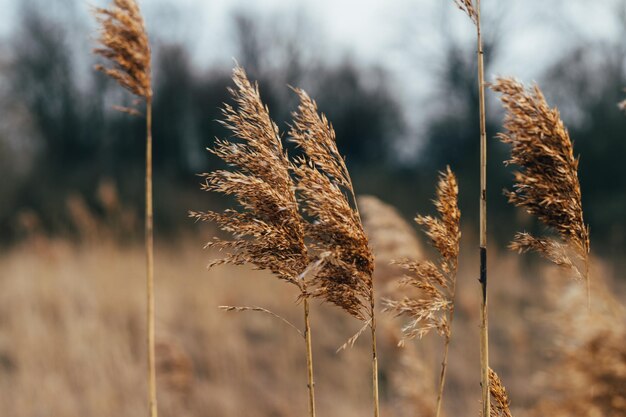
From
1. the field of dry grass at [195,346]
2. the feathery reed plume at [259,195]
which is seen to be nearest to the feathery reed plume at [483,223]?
the feathery reed plume at [259,195]

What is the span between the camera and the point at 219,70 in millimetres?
22938

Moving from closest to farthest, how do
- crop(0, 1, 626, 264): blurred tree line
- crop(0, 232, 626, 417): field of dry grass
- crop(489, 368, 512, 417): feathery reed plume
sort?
crop(489, 368, 512, 417): feathery reed plume
crop(0, 232, 626, 417): field of dry grass
crop(0, 1, 626, 264): blurred tree line

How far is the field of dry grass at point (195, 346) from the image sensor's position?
5871mm

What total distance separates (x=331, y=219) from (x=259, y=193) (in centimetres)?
17

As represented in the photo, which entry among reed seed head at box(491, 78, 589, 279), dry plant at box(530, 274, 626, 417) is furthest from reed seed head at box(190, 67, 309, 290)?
dry plant at box(530, 274, 626, 417)

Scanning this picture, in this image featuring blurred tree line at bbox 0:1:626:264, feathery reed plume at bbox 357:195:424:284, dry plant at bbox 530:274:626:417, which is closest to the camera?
dry plant at bbox 530:274:626:417

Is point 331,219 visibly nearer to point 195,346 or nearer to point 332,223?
point 332,223

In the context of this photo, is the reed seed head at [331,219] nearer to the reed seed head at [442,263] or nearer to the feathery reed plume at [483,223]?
the reed seed head at [442,263]

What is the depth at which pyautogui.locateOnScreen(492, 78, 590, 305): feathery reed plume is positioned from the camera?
1.32 meters

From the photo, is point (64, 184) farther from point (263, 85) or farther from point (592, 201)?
→ point (592, 201)

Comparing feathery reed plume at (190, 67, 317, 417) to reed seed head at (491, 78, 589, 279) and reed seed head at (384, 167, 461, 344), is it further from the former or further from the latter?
reed seed head at (491, 78, 589, 279)

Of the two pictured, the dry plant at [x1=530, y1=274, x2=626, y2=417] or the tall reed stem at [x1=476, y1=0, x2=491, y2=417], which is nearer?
the tall reed stem at [x1=476, y1=0, x2=491, y2=417]

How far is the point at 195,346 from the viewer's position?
7.07 m

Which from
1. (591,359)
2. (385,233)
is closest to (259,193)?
(591,359)
